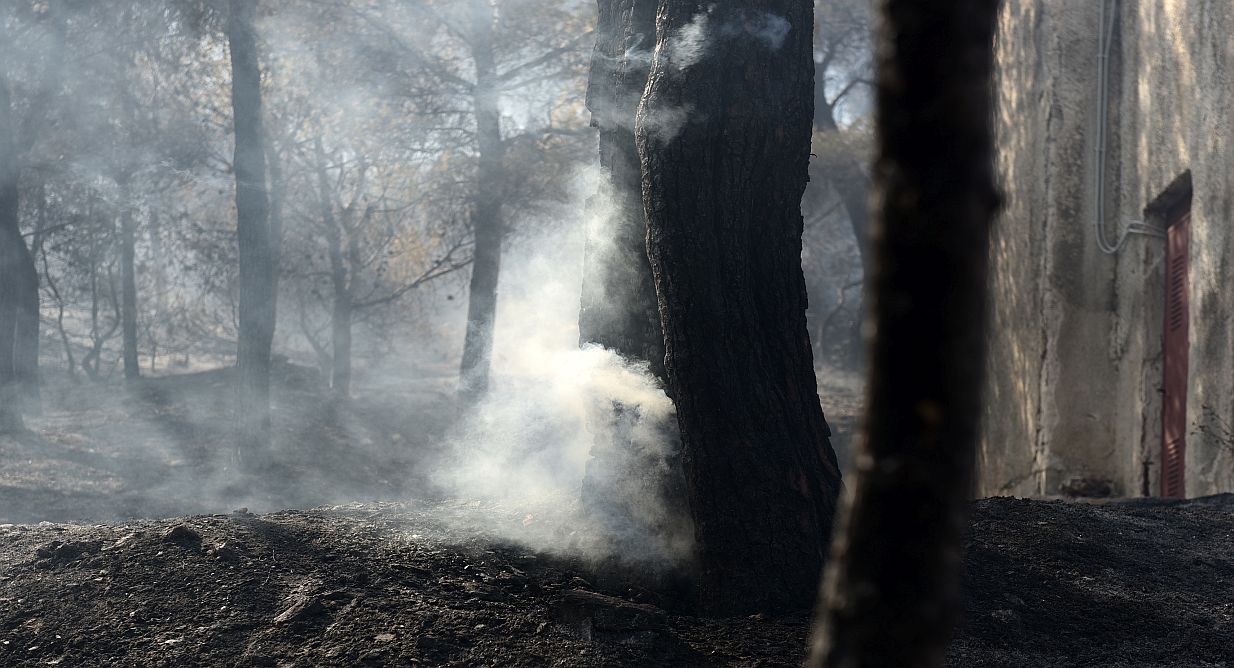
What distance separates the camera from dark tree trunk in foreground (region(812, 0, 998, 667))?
4.50 ft

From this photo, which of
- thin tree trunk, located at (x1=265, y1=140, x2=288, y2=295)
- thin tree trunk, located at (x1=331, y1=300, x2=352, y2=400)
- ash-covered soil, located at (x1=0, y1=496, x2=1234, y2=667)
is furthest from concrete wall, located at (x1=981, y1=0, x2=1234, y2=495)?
thin tree trunk, located at (x1=331, y1=300, x2=352, y2=400)

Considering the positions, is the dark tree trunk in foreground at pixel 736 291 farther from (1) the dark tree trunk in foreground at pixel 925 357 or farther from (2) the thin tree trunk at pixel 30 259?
(2) the thin tree trunk at pixel 30 259

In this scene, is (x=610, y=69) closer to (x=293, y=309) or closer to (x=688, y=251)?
(x=688, y=251)

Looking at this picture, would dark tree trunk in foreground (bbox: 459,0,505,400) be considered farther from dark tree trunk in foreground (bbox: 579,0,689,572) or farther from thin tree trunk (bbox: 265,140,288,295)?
dark tree trunk in foreground (bbox: 579,0,689,572)

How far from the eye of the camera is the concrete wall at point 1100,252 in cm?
569

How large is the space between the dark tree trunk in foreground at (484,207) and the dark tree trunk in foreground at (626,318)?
786cm

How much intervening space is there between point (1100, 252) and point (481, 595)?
572 centimetres

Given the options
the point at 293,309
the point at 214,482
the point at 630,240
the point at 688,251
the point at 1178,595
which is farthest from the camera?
the point at 293,309

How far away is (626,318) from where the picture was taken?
4.10 m

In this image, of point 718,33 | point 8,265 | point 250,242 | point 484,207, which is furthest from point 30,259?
point 718,33

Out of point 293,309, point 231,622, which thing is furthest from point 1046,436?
point 293,309

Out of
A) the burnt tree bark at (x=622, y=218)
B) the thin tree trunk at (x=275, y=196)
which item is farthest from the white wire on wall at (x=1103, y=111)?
the thin tree trunk at (x=275, y=196)

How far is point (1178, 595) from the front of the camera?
149 inches

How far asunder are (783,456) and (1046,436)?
16.0 ft
